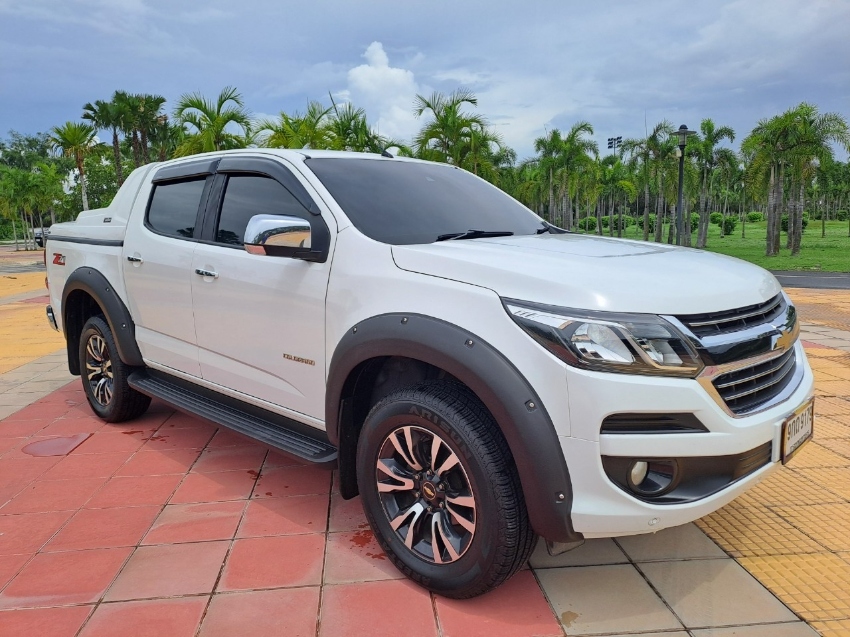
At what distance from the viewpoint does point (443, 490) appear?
2.37 m

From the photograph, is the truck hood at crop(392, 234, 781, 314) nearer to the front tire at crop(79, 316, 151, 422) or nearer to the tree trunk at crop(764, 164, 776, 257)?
the front tire at crop(79, 316, 151, 422)

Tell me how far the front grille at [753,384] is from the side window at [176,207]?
287 cm

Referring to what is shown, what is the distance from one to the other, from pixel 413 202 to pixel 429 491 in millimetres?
1444

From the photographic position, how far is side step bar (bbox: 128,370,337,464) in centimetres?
290

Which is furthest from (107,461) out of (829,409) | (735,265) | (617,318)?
(829,409)

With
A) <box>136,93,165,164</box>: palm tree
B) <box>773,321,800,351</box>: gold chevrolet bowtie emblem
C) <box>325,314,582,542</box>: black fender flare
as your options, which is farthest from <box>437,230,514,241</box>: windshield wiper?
<box>136,93,165,164</box>: palm tree

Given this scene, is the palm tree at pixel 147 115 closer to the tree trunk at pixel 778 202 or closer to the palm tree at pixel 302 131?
the palm tree at pixel 302 131

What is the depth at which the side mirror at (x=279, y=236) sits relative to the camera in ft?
8.61

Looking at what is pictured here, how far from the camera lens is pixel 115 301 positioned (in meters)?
4.20

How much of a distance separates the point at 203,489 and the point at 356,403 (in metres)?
1.36

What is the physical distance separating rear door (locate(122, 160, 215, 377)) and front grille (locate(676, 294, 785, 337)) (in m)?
2.58

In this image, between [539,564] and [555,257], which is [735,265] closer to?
[555,257]

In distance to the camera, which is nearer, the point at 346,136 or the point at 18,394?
the point at 18,394

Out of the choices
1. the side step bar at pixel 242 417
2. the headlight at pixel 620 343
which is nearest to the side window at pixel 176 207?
the side step bar at pixel 242 417
